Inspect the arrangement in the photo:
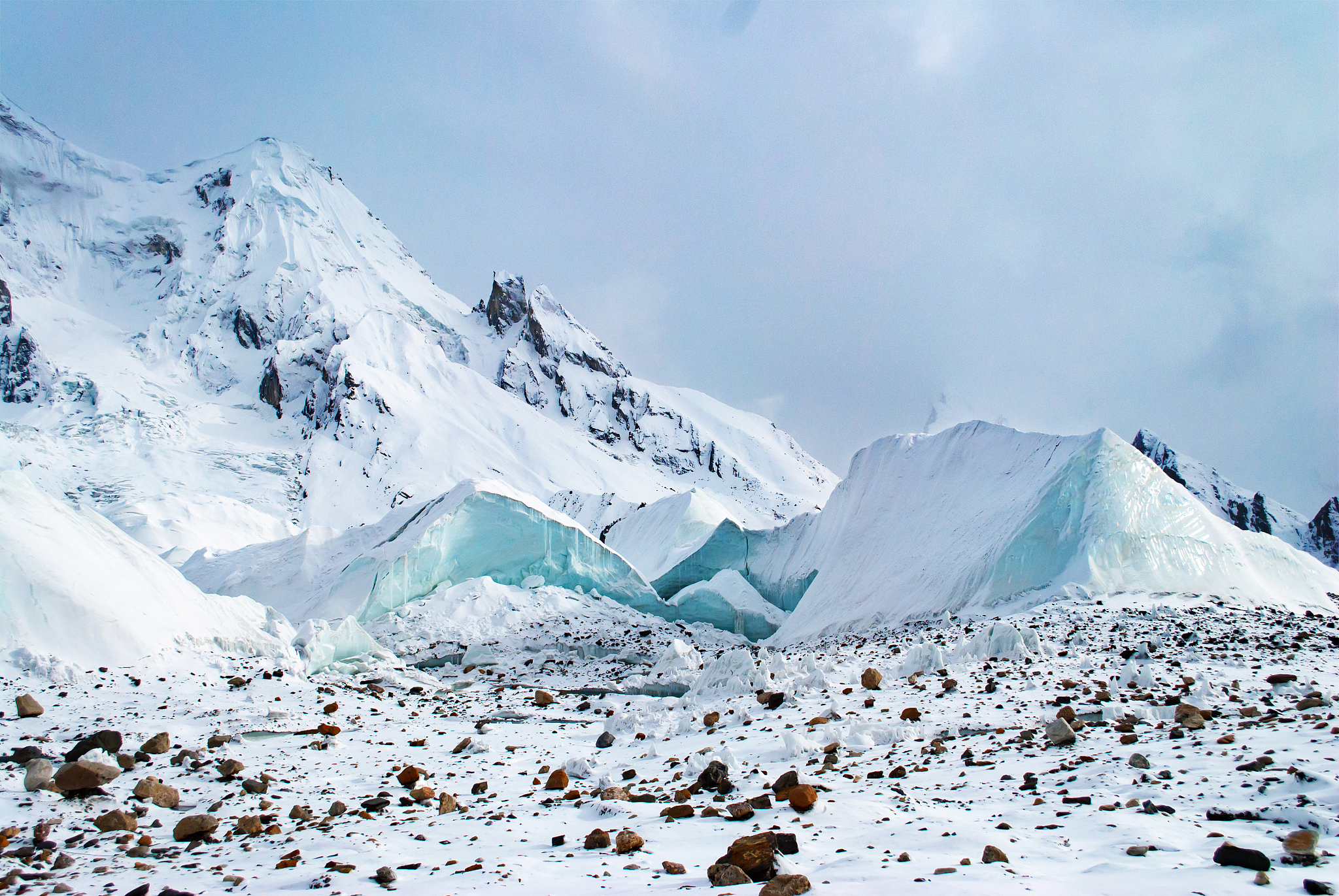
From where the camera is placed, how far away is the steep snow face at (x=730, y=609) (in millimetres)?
28906

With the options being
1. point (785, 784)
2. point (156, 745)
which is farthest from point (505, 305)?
point (785, 784)

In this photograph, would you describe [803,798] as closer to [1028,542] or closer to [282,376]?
[1028,542]

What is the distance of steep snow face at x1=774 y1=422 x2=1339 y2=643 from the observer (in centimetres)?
1752

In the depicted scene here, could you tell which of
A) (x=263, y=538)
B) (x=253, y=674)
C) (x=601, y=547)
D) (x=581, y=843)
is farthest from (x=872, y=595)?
(x=263, y=538)

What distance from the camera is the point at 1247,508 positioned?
226 ft

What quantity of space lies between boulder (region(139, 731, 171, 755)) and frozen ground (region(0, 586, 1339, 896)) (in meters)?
0.08

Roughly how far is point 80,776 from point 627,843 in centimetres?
511

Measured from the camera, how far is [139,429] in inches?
3177

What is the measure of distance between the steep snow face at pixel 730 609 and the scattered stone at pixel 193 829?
77.3 ft

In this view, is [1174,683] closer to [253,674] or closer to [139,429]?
[253,674]

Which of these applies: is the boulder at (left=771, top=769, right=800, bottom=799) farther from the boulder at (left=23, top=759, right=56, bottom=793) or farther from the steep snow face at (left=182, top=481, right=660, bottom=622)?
the steep snow face at (left=182, top=481, right=660, bottom=622)

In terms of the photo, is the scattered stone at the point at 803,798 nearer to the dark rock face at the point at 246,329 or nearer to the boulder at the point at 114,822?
the boulder at the point at 114,822

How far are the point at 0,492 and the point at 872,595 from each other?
19.5 m

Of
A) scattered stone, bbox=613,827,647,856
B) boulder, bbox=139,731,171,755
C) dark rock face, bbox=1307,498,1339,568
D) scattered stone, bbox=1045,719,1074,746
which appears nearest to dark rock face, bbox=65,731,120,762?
boulder, bbox=139,731,171,755
